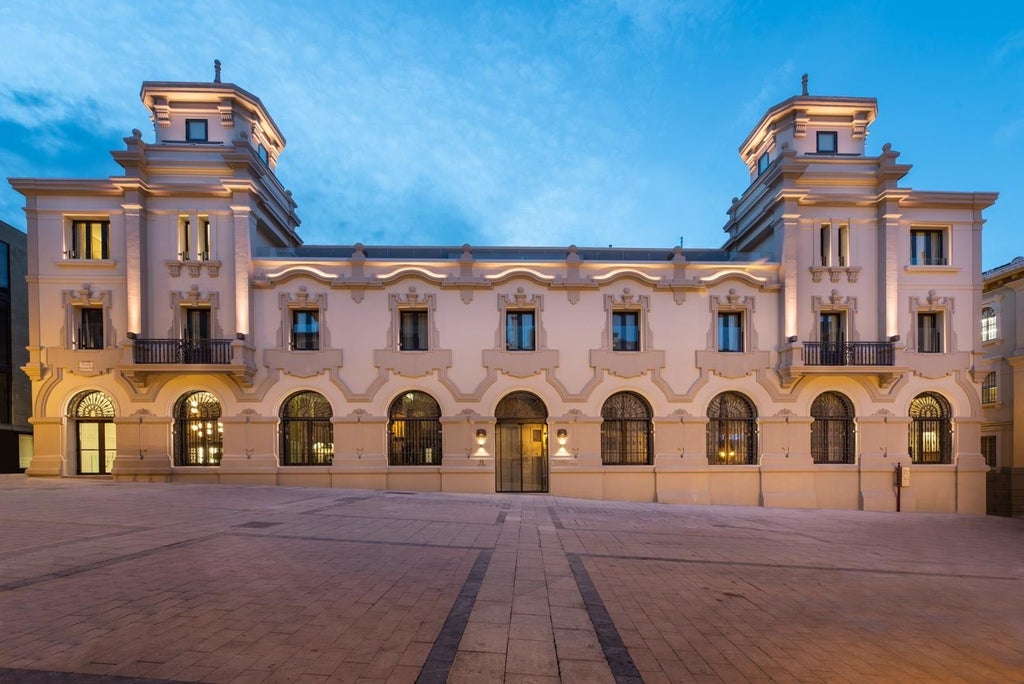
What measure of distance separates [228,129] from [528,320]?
1481 cm

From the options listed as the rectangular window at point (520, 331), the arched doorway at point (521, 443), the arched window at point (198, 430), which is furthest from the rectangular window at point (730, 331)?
the arched window at point (198, 430)

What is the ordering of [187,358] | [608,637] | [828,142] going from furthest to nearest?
[828,142] → [187,358] → [608,637]

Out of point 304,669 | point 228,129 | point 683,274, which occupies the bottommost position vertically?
point 304,669

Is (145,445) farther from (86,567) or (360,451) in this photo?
(86,567)


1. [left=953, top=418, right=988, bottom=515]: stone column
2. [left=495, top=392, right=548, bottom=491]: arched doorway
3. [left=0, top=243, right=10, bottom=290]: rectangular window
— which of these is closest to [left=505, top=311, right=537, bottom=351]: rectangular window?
[left=495, top=392, right=548, bottom=491]: arched doorway

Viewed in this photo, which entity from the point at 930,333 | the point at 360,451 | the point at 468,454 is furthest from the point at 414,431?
the point at 930,333

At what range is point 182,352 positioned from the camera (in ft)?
58.6

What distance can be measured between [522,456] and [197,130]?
1901cm

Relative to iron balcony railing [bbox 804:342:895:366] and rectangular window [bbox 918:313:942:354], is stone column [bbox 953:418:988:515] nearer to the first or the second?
rectangular window [bbox 918:313:942:354]

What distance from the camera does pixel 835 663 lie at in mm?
5078

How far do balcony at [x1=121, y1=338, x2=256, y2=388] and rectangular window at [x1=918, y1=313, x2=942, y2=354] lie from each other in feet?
86.7

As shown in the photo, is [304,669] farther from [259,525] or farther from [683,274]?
[683,274]

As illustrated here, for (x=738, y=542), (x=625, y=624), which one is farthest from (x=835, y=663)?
(x=738, y=542)

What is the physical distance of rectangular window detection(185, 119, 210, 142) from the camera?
19.9 meters
